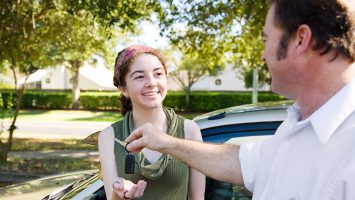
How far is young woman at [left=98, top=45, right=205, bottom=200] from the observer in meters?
2.28

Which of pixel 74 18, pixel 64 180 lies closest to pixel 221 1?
pixel 74 18

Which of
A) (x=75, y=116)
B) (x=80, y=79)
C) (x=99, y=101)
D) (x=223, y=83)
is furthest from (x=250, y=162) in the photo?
(x=80, y=79)

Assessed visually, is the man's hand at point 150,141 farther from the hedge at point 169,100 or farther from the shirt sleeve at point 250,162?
the hedge at point 169,100

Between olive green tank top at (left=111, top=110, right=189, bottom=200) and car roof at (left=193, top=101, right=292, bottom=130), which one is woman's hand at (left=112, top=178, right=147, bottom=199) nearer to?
olive green tank top at (left=111, top=110, right=189, bottom=200)

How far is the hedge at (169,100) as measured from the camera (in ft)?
102

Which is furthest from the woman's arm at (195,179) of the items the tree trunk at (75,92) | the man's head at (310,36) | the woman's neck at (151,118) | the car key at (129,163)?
the tree trunk at (75,92)

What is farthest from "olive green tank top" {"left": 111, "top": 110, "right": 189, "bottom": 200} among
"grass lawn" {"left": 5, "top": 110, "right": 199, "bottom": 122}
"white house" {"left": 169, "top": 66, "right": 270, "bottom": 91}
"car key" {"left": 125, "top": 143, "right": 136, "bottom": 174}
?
"white house" {"left": 169, "top": 66, "right": 270, "bottom": 91}

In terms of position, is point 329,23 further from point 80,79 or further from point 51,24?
point 80,79

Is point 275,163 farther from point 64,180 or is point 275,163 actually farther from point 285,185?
point 64,180

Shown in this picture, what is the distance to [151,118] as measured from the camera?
2426 millimetres

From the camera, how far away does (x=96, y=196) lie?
282 centimetres

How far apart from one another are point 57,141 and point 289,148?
50.0 ft

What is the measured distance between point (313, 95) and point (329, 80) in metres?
0.08

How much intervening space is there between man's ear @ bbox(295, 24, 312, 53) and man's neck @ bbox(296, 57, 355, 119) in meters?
0.07
